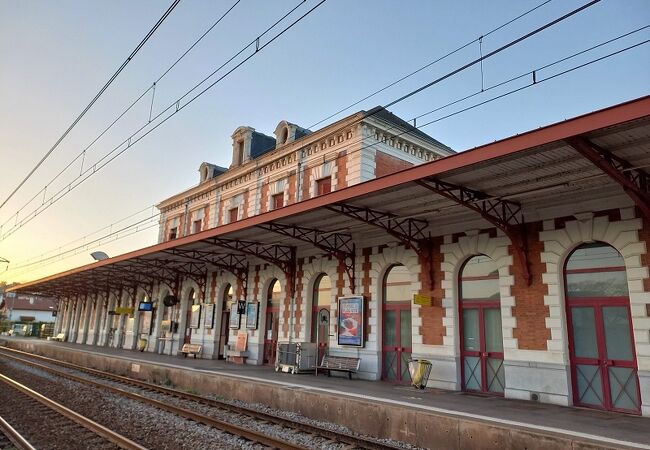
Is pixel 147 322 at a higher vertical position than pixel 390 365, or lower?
higher

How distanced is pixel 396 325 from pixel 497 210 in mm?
4858

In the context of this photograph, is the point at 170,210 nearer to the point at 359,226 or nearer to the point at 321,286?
the point at 321,286

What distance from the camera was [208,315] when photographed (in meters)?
22.4

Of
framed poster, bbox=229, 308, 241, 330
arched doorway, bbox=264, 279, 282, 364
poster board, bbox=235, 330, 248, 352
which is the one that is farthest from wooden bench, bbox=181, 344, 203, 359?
arched doorway, bbox=264, 279, 282, 364

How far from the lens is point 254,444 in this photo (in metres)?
7.82

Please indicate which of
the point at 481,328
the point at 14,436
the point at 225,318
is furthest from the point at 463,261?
the point at 225,318

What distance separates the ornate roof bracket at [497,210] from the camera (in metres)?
10.1

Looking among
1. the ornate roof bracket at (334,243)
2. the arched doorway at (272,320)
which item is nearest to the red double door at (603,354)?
the ornate roof bracket at (334,243)

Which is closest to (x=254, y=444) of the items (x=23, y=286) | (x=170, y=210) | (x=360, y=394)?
(x=360, y=394)

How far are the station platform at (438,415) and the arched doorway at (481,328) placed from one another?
948 millimetres

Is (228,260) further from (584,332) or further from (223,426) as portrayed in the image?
(584,332)

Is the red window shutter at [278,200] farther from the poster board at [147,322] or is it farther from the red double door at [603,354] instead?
the red double door at [603,354]

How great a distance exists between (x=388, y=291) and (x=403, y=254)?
140 centimetres

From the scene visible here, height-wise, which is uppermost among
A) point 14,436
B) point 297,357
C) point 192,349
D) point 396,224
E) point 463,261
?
point 396,224
